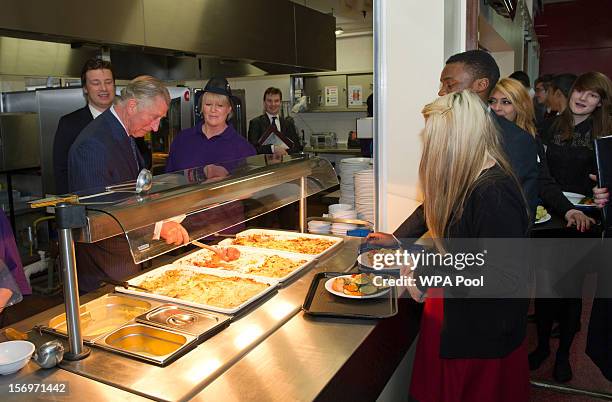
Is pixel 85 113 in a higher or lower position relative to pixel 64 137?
higher

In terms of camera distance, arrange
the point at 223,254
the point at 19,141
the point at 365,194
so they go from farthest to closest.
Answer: the point at 19,141
the point at 365,194
the point at 223,254

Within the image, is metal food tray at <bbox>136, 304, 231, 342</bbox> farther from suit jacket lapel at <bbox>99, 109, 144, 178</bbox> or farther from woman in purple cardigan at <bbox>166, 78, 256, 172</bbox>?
woman in purple cardigan at <bbox>166, 78, 256, 172</bbox>

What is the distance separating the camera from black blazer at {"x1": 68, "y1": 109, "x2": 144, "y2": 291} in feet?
6.88

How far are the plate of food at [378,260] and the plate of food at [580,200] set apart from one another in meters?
1.64

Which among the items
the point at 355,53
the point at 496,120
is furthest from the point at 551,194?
the point at 355,53

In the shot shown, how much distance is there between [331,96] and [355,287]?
24.2 feet

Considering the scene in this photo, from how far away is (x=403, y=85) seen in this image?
2.98 metres

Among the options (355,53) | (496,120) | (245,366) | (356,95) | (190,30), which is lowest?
(245,366)

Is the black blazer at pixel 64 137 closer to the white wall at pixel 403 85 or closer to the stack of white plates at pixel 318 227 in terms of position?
the stack of white plates at pixel 318 227

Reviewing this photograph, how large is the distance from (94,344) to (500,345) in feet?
4.11

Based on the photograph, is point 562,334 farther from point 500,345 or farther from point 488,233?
point 488,233

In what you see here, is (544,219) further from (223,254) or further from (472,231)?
(223,254)

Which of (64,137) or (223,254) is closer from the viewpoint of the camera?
(223,254)

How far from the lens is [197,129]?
323 cm
